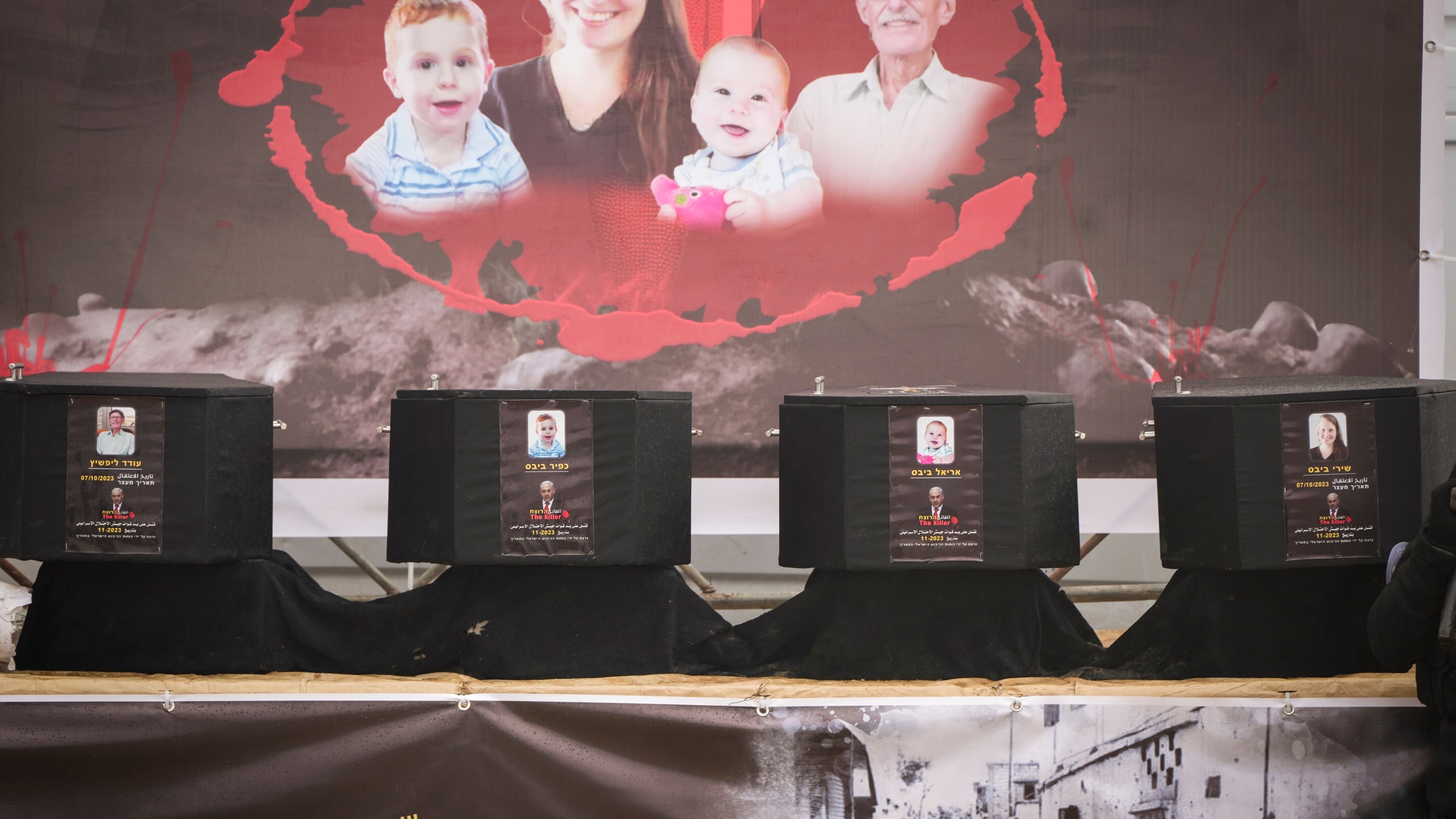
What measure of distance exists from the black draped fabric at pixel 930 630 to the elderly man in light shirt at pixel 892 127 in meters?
1.38

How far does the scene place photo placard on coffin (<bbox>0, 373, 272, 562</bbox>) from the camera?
99.0 inches

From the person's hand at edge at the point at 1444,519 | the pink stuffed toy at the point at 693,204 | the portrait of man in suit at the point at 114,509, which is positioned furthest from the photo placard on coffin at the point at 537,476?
the person's hand at edge at the point at 1444,519

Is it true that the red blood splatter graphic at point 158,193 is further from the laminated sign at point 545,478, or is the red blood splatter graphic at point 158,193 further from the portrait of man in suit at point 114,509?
the laminated sign at point 545,478

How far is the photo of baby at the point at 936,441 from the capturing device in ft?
8.04

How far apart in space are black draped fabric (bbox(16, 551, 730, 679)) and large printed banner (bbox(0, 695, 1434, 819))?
0.72 ft

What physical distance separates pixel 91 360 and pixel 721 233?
6.69ft

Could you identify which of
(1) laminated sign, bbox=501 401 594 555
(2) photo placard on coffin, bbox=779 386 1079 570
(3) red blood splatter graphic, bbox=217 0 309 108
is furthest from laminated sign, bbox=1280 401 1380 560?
(3) red blood splatter graphic, bbox=217 0 309 108

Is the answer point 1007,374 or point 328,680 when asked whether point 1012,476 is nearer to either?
point 1007,374

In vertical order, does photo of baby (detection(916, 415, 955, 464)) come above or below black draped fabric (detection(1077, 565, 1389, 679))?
above

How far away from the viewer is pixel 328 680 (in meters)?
2.54

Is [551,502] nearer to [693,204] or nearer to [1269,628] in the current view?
[693,204]

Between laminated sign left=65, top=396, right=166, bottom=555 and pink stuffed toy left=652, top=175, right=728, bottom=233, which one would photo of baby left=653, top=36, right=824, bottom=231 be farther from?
laminated sign left=65, top=396, right=166, bottom=555

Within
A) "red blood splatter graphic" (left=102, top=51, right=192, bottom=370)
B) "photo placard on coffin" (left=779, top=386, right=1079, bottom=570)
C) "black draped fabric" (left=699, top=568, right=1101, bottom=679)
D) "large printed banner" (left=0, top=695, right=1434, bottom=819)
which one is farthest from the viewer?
"red blood splatter graphic" (left=102, top=51, right=192, bottom=370)

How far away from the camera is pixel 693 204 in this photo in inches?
136
